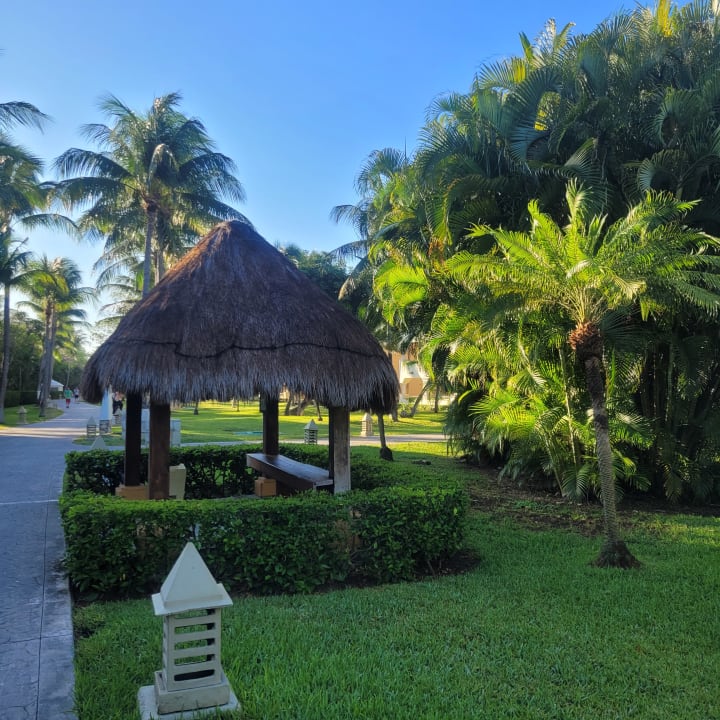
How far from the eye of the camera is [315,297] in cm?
811

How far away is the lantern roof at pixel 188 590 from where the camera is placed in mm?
3244

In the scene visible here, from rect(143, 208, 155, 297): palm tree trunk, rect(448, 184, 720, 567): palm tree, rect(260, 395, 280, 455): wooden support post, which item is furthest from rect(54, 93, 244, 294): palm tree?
rect(448, 184, 720, 567): palm tree

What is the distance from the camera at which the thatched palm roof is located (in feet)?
22.0

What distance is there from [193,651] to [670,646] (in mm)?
3711

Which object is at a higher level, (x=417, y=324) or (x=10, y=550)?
(x=417, y=324)

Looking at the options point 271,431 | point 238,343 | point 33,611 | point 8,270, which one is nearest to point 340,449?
point 238,343

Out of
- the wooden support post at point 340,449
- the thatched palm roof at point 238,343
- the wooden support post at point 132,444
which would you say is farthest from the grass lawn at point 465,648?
the wooden support post at point 132,444

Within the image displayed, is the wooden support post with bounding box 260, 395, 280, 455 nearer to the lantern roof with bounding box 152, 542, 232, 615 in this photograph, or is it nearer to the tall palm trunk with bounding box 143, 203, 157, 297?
the lantern roof with bounding box 152, 542, 232, 615

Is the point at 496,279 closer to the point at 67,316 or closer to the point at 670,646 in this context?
the point at 670,646

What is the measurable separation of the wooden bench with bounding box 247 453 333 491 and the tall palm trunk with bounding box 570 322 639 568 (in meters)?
3.41

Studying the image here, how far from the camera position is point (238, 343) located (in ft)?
22.7

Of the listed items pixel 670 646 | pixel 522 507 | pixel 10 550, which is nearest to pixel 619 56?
pixel 522 507

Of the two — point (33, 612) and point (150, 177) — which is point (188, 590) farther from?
point (150, 177)

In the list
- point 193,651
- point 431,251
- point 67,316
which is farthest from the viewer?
point 67,316
